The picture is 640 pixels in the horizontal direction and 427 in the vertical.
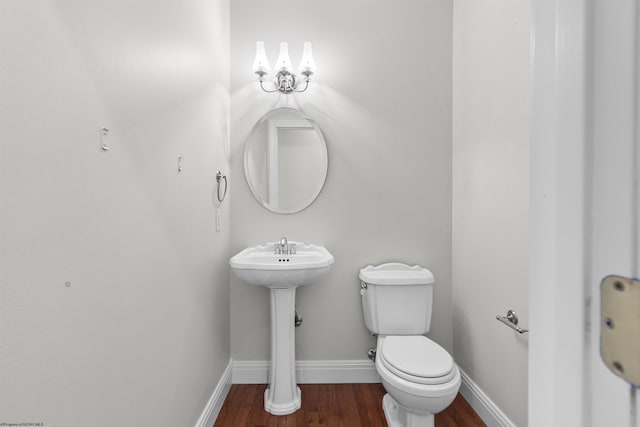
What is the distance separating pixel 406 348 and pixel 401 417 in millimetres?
334

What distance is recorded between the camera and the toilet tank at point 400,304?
76.5 inches

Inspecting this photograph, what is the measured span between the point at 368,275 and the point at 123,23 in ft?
5.34

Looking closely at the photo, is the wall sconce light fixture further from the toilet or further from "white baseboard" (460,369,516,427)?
"white baseboard" (460,369,516,427)

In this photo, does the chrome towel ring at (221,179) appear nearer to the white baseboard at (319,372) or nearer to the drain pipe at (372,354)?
the white baseboard at (319,372)

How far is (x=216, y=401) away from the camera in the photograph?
1.78m

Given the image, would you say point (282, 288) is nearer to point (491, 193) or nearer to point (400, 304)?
point (400, 304)

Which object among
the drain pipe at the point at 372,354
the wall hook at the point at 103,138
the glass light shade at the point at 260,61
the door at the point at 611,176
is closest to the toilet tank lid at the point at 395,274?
the drain pipe at the point at 372,354

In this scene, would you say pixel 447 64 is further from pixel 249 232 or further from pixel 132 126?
pixel 132 126

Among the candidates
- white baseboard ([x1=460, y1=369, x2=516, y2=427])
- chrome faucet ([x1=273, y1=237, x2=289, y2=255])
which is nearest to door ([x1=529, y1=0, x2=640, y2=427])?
white baseboard ([x1=460, y1=369, x2=516, y2=427])

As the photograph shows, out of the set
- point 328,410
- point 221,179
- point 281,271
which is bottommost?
point 328,410

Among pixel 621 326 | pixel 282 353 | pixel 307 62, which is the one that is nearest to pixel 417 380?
pixel 282 353

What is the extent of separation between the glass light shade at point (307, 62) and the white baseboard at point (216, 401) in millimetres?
1865

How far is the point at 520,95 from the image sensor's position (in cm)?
147

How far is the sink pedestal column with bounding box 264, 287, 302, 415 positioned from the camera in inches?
73.0
